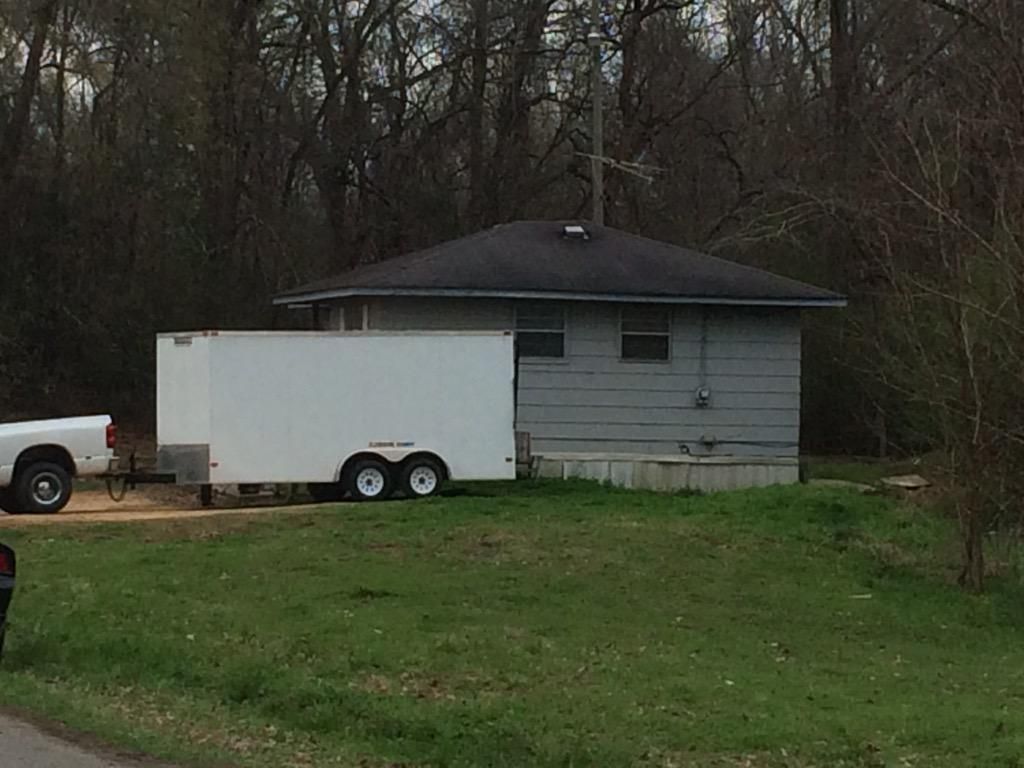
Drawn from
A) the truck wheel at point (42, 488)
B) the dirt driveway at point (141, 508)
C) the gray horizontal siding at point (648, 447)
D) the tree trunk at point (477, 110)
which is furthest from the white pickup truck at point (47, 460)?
Answer: the tree trunk at point (477, 110)

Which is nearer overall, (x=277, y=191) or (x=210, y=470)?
(x=210, y=470)

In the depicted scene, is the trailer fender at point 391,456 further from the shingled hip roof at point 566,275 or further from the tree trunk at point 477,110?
the tree trunk at point 477,110

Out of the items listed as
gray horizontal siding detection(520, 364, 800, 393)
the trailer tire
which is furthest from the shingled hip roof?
the trailer tire

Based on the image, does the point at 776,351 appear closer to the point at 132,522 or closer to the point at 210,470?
the point at 210,470

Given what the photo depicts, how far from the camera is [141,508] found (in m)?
23.6

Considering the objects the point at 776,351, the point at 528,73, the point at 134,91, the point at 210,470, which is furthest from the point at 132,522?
the point at 528,73

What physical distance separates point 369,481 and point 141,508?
3215mm

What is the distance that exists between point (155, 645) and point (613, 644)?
3.38 meters

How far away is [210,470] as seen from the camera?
22625 millimetres

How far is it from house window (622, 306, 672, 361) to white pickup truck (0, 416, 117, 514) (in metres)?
8.30

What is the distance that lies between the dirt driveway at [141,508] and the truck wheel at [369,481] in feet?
2.50

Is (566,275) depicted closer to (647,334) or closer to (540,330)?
(540,330)

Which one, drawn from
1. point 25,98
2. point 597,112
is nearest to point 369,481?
point 597,112

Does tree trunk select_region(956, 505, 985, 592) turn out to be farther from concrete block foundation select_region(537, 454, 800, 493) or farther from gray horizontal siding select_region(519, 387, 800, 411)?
gray horizontal siding select_region(519, 387, 800, 411)
